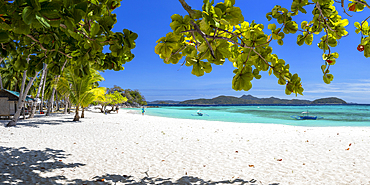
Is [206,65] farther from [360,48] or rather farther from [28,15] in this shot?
[360,48]

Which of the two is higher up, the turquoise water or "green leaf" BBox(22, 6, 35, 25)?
"green leaf" BBox(22, 6, 35, 25)

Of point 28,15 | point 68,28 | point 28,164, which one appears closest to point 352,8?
point 68,28

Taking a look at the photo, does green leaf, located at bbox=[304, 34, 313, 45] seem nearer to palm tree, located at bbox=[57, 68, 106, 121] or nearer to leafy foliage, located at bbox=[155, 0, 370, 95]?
leafy foliage, located at bbox=[155, 0, 370, 95]

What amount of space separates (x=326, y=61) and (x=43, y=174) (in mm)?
4964

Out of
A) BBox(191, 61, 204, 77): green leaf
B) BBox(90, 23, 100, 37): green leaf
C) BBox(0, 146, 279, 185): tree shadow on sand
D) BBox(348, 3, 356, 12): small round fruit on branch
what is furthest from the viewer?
BBox(0, 146, 279, 185): tree shadow on sand

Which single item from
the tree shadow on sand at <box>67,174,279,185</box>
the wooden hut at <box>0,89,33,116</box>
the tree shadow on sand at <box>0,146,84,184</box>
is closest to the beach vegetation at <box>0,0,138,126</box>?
the tree shadow on sand at <box>0,146,84,184</box>

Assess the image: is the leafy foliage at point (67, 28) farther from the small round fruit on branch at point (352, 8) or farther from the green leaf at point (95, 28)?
the small round fruit on branch at point (352, 8)

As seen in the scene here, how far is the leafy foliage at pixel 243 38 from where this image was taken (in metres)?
1.42

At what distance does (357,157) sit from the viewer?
5180mm

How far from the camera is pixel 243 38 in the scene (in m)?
2.01

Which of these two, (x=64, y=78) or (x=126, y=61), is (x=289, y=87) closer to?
(x=126, y=61)

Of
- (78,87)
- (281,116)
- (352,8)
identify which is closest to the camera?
(352,8)

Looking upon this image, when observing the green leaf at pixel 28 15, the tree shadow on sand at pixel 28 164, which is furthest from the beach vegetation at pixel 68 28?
the tree shadow on sand at pixel 28 164

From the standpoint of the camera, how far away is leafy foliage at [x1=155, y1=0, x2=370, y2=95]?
4.66ft
